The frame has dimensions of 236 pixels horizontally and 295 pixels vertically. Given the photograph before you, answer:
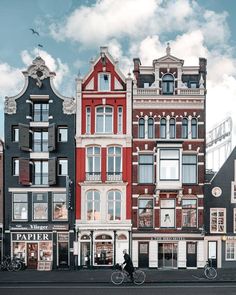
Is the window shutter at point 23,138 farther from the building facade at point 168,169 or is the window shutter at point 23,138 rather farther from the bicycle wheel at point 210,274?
the bicycle wheel at point 210,274

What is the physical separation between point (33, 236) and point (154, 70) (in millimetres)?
17875

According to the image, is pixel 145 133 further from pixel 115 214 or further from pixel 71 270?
pixel 71 270

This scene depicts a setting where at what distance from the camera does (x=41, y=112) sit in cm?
4169

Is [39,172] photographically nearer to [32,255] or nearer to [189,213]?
[32,255]

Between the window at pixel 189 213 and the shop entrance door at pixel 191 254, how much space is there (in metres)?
1.69

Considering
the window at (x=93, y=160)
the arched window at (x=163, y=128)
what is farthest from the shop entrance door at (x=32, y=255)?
the arched window at (x=163, y=128)

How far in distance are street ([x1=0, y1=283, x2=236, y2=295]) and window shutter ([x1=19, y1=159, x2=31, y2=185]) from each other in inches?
562

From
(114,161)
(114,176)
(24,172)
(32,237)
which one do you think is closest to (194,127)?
(114,161)

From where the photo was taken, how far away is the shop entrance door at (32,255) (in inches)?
1596

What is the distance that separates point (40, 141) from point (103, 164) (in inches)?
233

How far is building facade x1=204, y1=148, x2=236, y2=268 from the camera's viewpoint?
4028cm

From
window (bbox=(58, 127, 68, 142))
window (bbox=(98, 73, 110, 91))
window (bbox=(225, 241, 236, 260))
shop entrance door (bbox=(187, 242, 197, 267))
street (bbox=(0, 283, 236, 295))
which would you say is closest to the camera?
street (bbox=(0, 283, 236, 295))

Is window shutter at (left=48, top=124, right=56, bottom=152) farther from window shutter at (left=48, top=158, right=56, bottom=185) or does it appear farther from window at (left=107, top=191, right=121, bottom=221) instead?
window at (left=107, top=191, right=121, bottom=221)

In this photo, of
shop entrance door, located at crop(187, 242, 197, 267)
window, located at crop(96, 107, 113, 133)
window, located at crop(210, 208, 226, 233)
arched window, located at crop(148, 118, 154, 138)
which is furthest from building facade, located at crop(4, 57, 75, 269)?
window, located at crop(210, 208, 226, 233)
